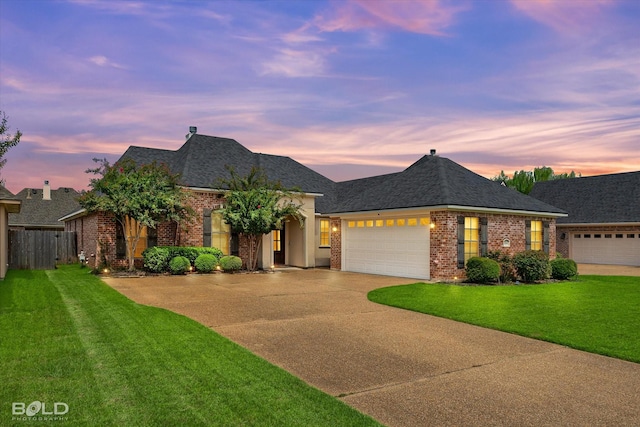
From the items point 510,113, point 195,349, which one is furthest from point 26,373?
Answer: point 510,113

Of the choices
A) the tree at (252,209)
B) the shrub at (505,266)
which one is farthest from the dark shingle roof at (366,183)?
the shrub at (505,266)

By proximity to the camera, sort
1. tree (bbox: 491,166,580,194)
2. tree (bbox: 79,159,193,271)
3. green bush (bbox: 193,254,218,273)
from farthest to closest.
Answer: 1. tree (bbox: 491,166,580,194)
2. green bush (bbox: 193,254,218,273)
3. tree (bbox: 79,159,193,271)

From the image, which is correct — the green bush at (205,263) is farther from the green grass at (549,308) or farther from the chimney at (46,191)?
the chimney at (46,191)

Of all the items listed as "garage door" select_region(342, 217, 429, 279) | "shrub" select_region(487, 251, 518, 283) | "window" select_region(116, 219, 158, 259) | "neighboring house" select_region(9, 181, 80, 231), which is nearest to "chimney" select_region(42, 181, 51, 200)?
"neighboring house" select_region(9, 181, 80, 231)

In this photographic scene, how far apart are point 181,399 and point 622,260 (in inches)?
1109

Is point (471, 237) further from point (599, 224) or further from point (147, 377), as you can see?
point (147, 377)

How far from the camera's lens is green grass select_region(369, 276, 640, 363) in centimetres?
755

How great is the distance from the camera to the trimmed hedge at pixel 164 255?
1742cm

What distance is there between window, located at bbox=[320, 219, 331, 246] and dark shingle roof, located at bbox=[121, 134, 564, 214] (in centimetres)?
66

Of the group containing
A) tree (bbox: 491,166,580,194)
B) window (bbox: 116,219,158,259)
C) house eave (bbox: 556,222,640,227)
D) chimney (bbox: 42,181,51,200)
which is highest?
tree (bbox: 491,166,580,194)

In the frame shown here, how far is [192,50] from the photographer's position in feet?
52.0

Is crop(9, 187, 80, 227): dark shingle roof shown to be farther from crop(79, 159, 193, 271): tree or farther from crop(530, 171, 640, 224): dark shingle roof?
crop(530, 171, 640, 224): dark shingle roof

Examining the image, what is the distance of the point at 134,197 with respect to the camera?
16609 mm

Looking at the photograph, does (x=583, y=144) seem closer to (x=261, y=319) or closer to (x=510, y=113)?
(x=510, y=113)
